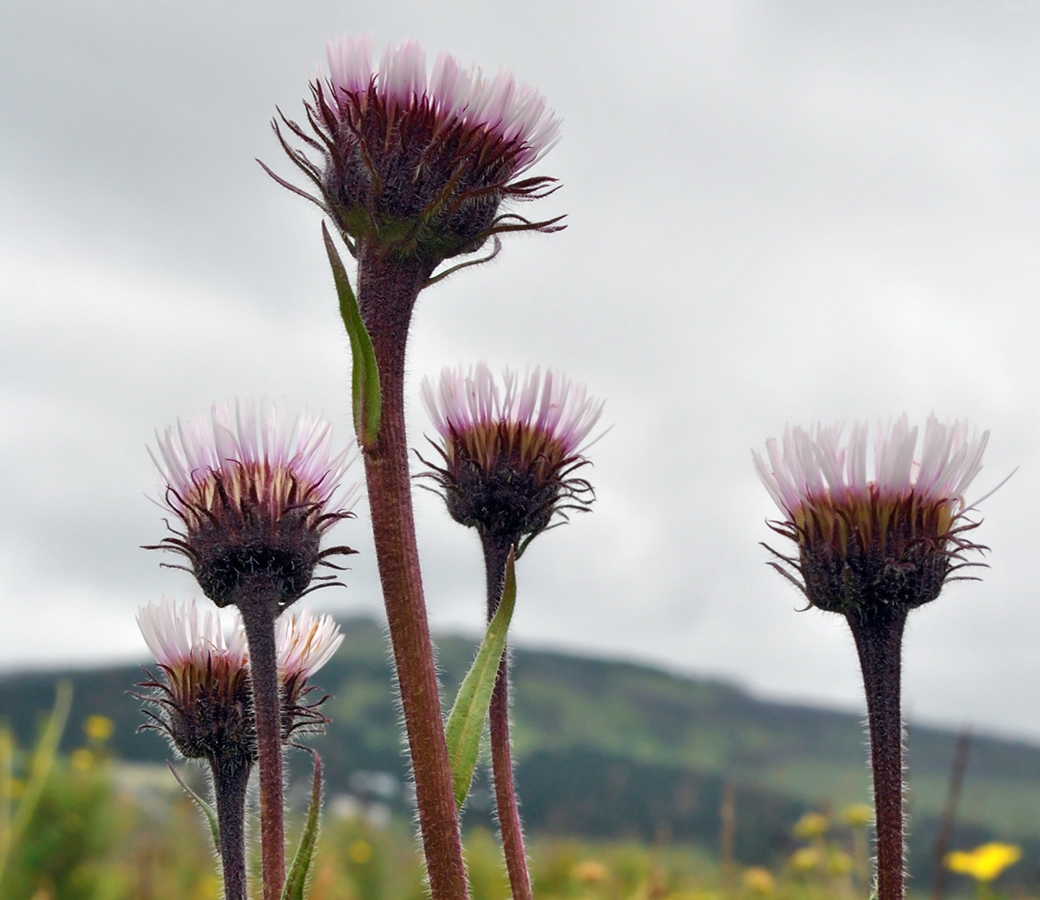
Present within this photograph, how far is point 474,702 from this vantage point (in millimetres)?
2059

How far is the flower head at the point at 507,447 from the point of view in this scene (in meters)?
2.76

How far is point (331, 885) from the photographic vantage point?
11797 mm

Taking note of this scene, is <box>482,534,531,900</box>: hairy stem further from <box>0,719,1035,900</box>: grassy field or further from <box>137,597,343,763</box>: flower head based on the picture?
<box>0,719,1035,900</box>: grassy field

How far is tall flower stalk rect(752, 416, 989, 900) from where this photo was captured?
7.51 feet

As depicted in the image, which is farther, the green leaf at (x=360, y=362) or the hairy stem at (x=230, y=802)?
the hairy stem at (x=230, y=802)

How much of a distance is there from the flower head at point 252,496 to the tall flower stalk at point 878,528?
3.11 ft

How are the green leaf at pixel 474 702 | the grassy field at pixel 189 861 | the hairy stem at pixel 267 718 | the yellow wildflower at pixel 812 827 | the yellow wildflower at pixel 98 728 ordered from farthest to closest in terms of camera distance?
the yellow wildflower at pixel 98 728
the grassy field at pixel 189 861
the yellow wildflower at pixel 812 827
the hairy stem at pixel 267 718
the green leaf at pixel 474 702

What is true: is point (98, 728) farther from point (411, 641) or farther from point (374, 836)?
point (411, 641)

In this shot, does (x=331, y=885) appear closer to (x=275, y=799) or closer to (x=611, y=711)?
(x=275, y=799)

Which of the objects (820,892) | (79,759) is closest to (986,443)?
(820,892)

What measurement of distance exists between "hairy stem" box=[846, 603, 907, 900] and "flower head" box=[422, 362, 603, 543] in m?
0.82

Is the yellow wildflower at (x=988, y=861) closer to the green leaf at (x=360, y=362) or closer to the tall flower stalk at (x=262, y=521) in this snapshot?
the tall flower stalk at (x=262, y=521)

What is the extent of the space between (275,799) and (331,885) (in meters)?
10.5

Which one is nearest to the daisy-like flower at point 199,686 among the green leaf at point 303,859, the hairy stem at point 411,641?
the green leaf at point 303,859
